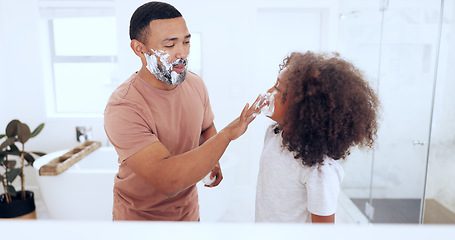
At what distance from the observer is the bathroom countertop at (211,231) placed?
20 cm

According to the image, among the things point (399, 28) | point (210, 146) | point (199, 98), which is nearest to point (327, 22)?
point (399, 28)

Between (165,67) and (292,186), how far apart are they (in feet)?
1.47

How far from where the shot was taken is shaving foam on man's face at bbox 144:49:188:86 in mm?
849

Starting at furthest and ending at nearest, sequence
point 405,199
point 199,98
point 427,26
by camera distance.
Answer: point 405,199, point 427,26, point 199,98

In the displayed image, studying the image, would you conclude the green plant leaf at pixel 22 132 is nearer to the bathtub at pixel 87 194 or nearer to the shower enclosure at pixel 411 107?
the bathtub at pixel 87 194

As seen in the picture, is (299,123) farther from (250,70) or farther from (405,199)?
(250,70)

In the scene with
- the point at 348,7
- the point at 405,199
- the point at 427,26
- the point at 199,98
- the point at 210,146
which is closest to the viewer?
the point at 210,146

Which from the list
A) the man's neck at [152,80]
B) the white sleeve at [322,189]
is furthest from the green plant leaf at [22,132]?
the white sleeve at [322,189]

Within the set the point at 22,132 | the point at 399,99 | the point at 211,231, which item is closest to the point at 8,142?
the point at 22,132

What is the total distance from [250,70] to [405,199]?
4.41ft

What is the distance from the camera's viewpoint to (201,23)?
2.47m

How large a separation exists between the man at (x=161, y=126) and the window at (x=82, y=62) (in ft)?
6.15

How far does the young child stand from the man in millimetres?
115

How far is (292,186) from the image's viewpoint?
80 cm
